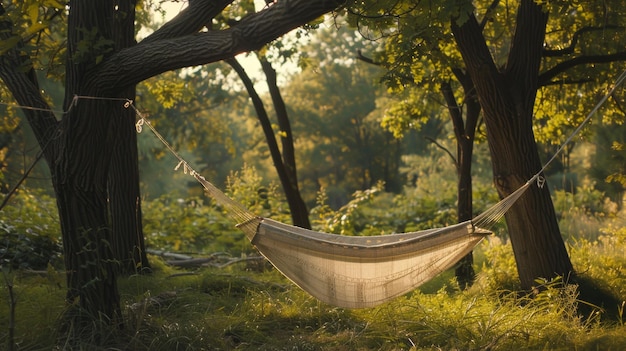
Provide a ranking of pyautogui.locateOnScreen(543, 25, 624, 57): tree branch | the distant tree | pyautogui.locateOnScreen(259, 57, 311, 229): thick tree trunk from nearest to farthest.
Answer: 1. pyautogui.locateOnScreen(543, 25, 624, 57): tree branch
2. pyautogui.locateOnScreen(259, 57, 311, 229): thick tree trunk
3. the distant tree

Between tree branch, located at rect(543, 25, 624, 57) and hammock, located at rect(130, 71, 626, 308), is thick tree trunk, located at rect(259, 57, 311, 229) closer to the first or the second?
tree branch, located at rect(543, 25, 624, 57)

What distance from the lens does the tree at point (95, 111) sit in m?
3.54

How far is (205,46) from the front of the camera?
11.3 feet

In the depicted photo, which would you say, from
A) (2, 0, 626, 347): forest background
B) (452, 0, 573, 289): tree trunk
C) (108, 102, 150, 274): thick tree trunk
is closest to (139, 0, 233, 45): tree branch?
(2, 0, 626, 347): forest background

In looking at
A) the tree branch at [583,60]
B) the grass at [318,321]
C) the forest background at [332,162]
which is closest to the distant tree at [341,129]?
the forest background at [332,162]

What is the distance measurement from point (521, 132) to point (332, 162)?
23222 mm

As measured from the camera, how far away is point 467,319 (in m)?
4.21

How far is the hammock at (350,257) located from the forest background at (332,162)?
44.9 inches

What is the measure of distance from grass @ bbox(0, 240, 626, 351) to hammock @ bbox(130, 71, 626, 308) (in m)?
0.24

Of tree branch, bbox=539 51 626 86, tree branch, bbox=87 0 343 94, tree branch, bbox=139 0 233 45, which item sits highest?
tree branch, bbox=139 0 233 45

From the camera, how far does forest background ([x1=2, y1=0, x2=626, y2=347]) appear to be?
6.84 m

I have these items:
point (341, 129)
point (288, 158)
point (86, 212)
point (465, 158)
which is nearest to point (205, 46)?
point (86, 212)

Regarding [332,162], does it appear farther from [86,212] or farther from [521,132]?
[86,212]

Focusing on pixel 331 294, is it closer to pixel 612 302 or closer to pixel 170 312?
pixel 170 312
